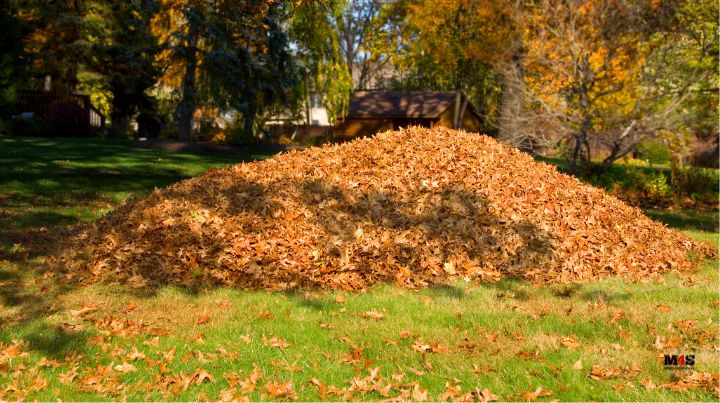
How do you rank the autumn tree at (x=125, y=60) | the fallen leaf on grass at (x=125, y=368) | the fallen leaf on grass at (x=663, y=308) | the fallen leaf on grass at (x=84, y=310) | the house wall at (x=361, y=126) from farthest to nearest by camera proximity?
the house wall at (x=361, y=126) < the autumn tree at (x=125, y=60) < the fallen leaf on grass at (x=663, y=308) < the fallen leaf on grass at (x=84, y=310) < the fallen leaf on grass at (x=125, y=368)

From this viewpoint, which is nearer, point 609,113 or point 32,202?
point 32,202

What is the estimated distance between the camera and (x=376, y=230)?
7570 millimetres

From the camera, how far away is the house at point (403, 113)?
33.2 metres

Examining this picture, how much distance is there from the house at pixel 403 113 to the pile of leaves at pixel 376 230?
23.9m

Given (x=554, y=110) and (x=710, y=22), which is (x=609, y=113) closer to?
(x=554, y=110)

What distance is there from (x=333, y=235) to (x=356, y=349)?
104 inches

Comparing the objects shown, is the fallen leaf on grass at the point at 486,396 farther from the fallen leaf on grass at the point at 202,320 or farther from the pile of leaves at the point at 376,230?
the pile of leaves at the point at 376,230

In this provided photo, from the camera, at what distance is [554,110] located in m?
15.6

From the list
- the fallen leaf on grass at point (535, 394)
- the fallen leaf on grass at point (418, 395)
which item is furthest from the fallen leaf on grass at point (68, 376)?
the fallen leaf on grass at point (535, 394)

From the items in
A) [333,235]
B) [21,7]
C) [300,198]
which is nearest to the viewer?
[333,235]

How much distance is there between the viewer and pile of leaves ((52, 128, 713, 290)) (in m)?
7.01

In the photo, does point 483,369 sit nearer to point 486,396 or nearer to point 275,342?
point 486,396

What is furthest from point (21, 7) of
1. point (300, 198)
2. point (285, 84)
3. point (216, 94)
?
point (300, 198)

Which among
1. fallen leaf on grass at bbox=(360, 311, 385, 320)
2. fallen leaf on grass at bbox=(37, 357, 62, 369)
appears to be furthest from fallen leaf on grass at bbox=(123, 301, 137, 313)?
fallen leaf on grass at bbox=(360, 311, 385, 320)
